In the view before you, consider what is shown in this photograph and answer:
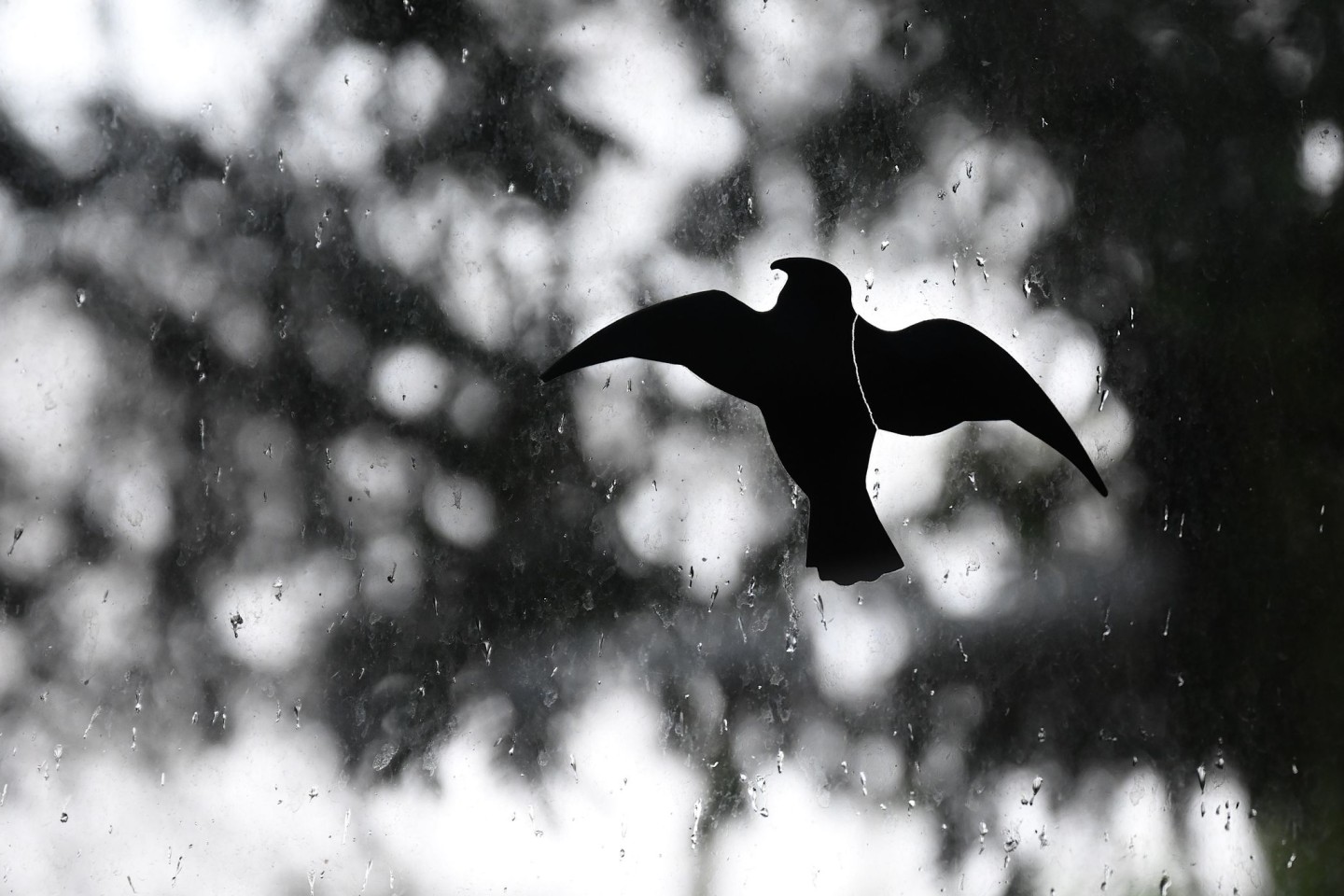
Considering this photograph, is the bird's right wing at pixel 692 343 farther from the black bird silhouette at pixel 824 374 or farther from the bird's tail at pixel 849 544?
the bird's tail at pixel 849 544

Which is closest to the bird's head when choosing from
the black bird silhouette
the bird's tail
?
the black bird silhouette

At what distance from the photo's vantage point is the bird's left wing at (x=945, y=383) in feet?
3.44

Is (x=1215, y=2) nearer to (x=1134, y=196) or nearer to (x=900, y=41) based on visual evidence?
(x=1134, y=196)

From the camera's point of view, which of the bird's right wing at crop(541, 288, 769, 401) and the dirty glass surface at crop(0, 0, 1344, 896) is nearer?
the dirty glass surface at crop(0, 0, 1344, 896)

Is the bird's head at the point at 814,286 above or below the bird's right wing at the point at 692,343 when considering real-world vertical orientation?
above

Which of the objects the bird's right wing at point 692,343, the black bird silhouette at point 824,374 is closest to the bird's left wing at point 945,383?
the black bird silhouette at point 824,374

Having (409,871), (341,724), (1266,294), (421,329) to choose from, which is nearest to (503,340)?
(421,329)

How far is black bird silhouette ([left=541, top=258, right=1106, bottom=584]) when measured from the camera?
1029 millimetres

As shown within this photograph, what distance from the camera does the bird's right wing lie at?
1.03m

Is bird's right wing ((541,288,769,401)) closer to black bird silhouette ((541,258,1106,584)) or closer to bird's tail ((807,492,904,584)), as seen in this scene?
black bird silhouette ((541,258,1106,584))

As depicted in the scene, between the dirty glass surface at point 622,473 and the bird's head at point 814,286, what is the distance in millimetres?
15

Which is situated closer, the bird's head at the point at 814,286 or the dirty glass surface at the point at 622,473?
the dirty glass surface at the point at 622,473

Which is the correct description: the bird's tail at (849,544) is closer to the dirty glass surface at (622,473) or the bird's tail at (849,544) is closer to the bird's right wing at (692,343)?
the dirty glass surface at (622,473)

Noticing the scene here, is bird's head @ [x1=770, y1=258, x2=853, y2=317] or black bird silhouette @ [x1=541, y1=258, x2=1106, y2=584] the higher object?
bird's head @ [x1=770, y1=258, x2=853, y2=317]
